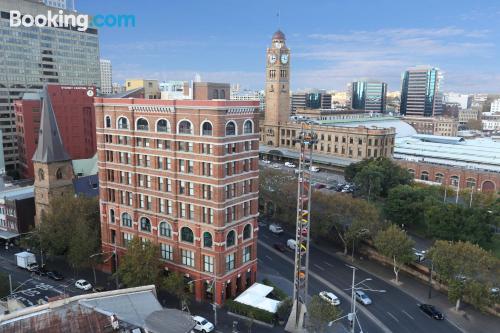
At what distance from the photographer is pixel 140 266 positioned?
52594 millimetres

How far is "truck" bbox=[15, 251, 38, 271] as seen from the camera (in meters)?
66.1

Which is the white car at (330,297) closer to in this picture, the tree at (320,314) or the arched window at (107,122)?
the tree at (320,314)

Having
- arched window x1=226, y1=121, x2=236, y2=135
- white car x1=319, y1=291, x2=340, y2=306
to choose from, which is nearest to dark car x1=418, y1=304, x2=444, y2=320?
white car x1=319, y1=291, x2=340, y2=306

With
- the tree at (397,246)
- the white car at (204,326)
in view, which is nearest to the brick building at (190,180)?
the white car at (204,326)

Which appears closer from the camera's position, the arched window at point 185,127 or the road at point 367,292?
the road at point 367,292

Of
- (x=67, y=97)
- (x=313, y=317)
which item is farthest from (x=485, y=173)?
(x=67, y=97)

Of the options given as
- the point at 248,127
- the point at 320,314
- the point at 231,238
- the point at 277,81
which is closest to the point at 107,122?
the point at 248,127

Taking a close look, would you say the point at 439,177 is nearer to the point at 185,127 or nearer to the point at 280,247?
the point at 280,247

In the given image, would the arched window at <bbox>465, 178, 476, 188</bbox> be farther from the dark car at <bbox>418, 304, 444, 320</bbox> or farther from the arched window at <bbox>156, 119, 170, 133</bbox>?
the arched window at <bbox>156, 119, 170, 133</bbox>

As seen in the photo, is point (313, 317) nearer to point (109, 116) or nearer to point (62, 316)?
point (62, 316)

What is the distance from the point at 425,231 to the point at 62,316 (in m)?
68.7

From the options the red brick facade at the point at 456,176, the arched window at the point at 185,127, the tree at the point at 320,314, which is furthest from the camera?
the red brick facade at the point at 456,176

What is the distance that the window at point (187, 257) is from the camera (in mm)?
56069

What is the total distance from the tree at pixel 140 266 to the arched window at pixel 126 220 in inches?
296
